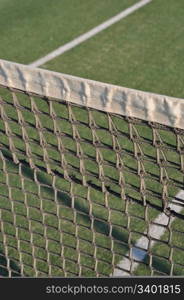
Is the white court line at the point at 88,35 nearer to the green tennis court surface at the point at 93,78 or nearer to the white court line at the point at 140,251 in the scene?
the green tennis court surface at the point at 93,78

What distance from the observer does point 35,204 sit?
790cm

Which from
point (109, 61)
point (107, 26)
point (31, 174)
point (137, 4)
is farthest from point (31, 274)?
point (137, 4)

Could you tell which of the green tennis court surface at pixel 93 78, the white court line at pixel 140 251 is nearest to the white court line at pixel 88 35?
the green tennis court surface at pixel 93 78

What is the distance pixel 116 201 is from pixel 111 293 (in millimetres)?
3358

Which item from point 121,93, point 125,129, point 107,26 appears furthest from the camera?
point 107,26

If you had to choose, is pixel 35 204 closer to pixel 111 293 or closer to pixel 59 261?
pixel 59 261

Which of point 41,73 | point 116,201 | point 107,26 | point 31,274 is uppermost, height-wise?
point 107,26

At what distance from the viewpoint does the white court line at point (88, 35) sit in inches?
487

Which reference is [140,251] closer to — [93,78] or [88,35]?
[93,78]

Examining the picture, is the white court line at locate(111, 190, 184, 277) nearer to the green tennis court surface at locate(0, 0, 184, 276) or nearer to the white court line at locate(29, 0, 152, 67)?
the green tennis court surface at locate(0, 0, 184, 276)

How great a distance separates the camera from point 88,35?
526 inches

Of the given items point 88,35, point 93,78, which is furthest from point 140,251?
point 88,35

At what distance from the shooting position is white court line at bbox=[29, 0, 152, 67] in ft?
40.6

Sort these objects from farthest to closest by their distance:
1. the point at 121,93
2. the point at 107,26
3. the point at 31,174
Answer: the point at 107,26 < the point at 31,174 < the point at 121,93
